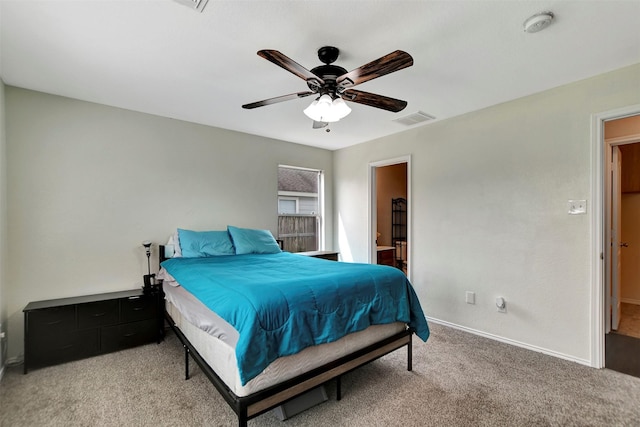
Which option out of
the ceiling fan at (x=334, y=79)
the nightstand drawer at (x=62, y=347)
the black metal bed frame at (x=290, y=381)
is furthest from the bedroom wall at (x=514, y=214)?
the nightstand drawer at (x=62, y=347)

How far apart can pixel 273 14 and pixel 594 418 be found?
3266mm

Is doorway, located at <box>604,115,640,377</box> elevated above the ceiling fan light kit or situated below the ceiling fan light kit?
below

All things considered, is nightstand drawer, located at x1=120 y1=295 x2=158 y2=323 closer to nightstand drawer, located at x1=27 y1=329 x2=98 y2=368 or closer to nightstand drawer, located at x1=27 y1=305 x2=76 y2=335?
nightstand drawer, located at x1=27 y1=329 x2=98 y2=368

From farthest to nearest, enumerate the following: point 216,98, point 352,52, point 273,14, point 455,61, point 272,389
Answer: point 216,98 < point 455,61 < point 352,52 < point 273,14 < point 272,389

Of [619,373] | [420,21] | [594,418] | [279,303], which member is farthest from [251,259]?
[619,373]

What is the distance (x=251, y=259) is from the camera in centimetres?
322

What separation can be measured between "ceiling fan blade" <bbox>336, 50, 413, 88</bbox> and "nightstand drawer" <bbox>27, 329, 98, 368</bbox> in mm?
3140

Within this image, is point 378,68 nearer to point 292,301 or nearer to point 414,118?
point 292,301

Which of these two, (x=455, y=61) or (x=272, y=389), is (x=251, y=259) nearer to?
(x=272, y=389)

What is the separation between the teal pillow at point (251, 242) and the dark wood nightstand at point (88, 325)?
995mm

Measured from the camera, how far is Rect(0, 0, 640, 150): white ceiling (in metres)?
1.73

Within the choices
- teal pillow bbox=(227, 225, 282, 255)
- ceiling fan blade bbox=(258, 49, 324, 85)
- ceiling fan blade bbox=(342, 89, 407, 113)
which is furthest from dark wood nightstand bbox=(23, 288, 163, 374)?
ceiling fan blade bbox=(342, 89, 407, 113)

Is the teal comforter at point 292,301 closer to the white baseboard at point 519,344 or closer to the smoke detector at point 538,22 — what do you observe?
the white baseboard at point 519,344

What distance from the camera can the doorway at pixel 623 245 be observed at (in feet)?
9.15
